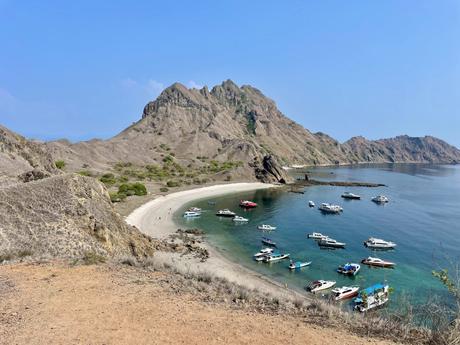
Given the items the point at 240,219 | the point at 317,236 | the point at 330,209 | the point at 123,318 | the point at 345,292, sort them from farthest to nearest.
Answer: the point at 330,209 → the point at 240,219 → the point at 317,236 → the point at 345,292 → the point at 123,318

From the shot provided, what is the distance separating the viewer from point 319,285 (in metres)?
38.8

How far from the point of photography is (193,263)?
4409 cm

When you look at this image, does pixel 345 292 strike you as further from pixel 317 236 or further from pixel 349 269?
pixel 317 236

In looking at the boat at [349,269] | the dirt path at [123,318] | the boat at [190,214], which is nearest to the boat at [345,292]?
the boat at [349,269]

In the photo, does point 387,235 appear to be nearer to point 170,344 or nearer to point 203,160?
point 170,344

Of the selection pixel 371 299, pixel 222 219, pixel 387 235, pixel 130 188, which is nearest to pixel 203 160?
pixel 130 188

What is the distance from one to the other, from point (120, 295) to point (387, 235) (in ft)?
195

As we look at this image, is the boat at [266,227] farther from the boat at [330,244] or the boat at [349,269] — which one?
the boat at [349,269]

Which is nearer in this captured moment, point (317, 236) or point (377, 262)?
point (377, 262)

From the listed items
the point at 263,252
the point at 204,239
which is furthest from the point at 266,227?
the point at 263,252

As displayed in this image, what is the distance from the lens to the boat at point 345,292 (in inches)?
1446

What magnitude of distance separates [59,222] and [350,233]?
54.0 metres

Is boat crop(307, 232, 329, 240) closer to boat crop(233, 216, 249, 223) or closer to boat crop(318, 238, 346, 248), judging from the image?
boat crop(318, 238, 346, 248)

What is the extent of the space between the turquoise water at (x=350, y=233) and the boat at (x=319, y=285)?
4.47ft
